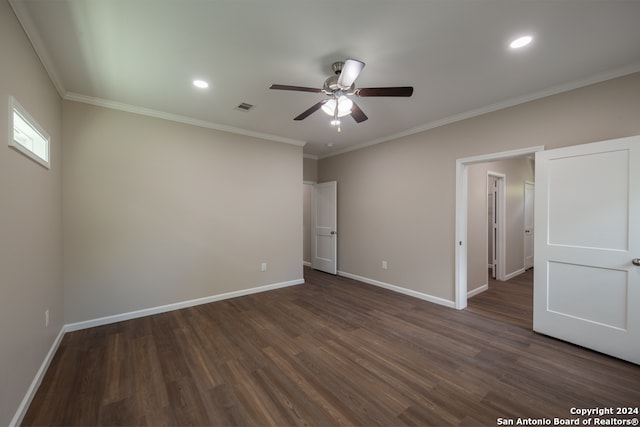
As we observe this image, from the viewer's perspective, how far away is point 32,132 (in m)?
2.09

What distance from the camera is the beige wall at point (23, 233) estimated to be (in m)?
1.57

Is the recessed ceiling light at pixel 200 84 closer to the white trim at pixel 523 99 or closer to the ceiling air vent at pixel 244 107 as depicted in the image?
the ceiling air vent at pixel 244 107

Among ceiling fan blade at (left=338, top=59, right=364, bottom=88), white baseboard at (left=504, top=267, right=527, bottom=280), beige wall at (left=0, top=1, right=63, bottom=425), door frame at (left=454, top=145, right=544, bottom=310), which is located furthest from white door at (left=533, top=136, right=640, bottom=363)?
beige wall at (left=0, top=1, right=63, bottom=425)

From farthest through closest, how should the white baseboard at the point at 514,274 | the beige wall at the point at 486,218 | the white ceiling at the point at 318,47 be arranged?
the white baseboard at the point at 514,274 < the beige wall at the point at 486,218 < the white ceiling at the point at 318,47

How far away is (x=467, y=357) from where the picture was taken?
2418 mm

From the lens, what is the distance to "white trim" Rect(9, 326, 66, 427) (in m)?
1.64

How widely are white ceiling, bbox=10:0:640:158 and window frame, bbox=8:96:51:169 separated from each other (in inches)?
23.3

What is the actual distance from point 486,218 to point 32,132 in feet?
19.1

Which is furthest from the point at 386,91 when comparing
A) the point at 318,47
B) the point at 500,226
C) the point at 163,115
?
the point at 500,226

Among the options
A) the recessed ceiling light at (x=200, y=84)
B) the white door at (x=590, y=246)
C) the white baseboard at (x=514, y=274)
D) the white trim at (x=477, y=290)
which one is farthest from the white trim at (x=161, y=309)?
the white baseboard at (x=514, y=274)

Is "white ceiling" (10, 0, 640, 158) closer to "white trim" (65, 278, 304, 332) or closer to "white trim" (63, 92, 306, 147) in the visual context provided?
"white trim" (63, 92, 306, 147)

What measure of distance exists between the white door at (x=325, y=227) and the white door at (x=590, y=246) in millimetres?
3384

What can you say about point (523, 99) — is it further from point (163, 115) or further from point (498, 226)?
point (163, 115)

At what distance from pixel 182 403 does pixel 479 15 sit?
11.2ft
